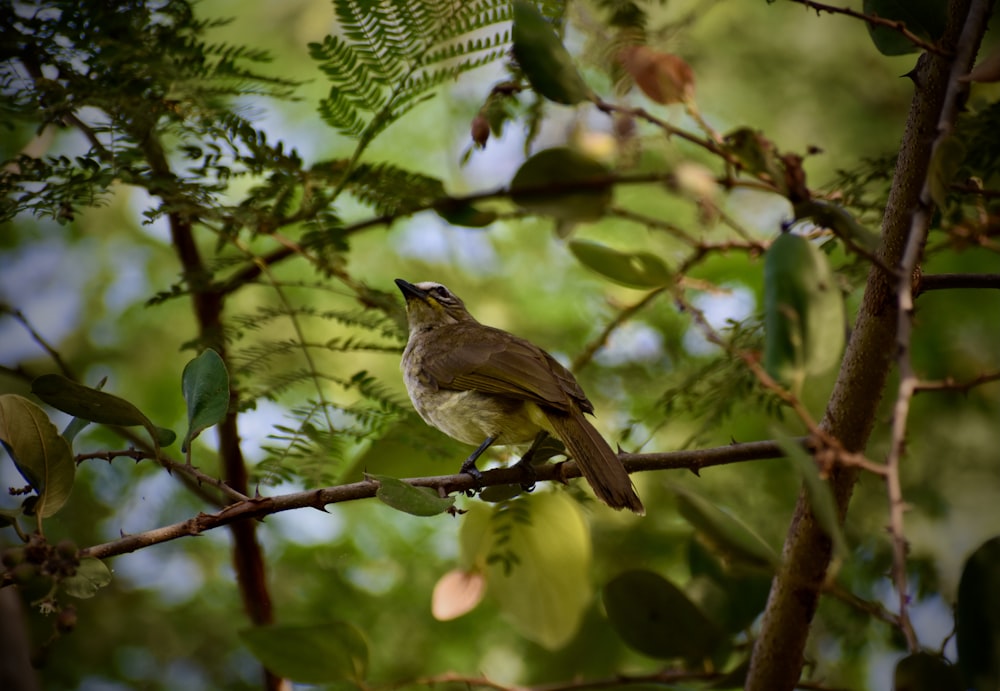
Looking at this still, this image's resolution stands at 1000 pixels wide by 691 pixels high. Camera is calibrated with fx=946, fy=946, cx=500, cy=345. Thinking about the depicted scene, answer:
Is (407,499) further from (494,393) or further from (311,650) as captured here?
(494,393)

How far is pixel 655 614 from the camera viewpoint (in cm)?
193

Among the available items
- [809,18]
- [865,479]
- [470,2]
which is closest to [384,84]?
[470,2]

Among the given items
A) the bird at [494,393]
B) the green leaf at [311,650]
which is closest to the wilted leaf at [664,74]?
the bird at [494,393]

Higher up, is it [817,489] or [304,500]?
[817,489]

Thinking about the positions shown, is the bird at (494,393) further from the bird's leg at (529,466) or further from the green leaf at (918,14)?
the green leaf at (918,14)

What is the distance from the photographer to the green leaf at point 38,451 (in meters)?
1.54

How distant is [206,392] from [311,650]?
0.50 meters

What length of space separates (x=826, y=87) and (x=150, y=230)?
307 centimetres

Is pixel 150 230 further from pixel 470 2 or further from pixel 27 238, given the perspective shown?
pixel 470 2

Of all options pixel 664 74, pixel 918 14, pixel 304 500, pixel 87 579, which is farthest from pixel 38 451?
pixel 918 14

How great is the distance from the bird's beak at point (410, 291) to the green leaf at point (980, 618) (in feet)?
7.80

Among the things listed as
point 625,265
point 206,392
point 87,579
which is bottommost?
point 87,579

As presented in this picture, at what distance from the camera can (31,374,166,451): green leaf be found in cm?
153

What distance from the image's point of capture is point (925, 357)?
341 cm
